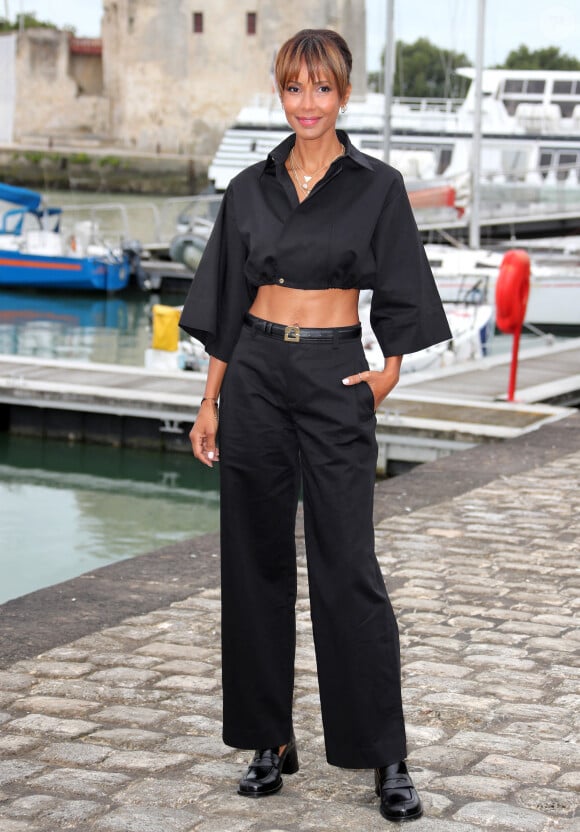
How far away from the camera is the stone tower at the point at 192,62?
191ft

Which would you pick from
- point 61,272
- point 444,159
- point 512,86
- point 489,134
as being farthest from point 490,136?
point 61,272

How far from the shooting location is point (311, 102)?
3.14 m

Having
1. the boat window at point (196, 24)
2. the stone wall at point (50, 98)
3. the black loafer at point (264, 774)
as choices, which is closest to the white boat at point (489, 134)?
the boat window at point (196, 24)

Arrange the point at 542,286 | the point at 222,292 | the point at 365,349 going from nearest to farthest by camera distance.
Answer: the point at 222,292
the point at 365,349
the point at 542,286

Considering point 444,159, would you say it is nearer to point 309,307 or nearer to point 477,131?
point 477,131

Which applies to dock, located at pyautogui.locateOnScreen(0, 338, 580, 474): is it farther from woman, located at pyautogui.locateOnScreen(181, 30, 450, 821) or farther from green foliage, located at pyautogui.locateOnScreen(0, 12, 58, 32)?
green foliage, located at pyautogui.locateOnScreen(0, 12, 58, 32)

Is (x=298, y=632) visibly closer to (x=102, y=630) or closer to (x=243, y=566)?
(x=102, y=630)

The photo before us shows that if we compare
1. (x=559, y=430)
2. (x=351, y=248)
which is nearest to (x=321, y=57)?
(x=351, y=248)

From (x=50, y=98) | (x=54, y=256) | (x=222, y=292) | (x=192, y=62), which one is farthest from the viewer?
(x=50, y=98)

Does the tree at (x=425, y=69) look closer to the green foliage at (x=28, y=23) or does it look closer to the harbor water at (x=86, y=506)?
the green foliage at (x=28, y=23)

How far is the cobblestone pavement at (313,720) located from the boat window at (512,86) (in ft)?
107

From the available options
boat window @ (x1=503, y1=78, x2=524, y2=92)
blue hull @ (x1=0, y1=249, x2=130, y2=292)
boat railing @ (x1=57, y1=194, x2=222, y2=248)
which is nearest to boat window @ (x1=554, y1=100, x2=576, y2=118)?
boat window @ (x1=503, y1=78, x2=524, y2=92)

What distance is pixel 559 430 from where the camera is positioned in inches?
352

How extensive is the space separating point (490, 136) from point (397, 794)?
109 ft
